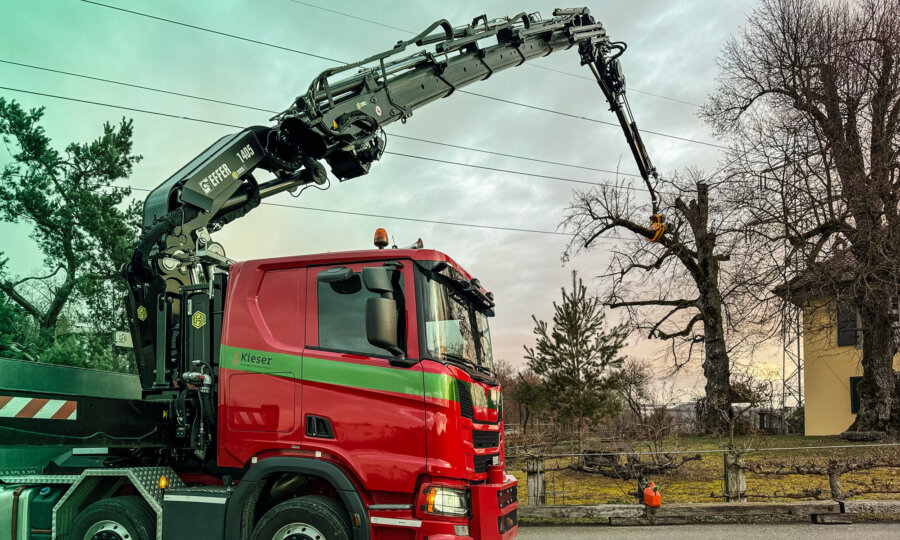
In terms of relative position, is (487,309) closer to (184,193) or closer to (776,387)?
(184,193)

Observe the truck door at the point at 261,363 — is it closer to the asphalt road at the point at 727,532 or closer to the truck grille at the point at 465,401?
the truck grille at the point at 465,401

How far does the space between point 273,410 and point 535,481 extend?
17.4 feet

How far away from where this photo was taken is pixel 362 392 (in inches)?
221

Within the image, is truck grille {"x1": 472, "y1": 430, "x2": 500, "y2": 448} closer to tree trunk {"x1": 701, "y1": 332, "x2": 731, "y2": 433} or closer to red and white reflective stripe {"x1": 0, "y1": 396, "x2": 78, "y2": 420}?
red and white reflective stripe {"x1": 0, "y1": 396, "x2": 78, "y2": 420}

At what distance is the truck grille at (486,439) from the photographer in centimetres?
586

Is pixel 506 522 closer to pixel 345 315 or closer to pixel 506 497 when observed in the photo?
pixel 506 497

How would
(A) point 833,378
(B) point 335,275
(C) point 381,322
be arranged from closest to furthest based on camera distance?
(C) point 381,322
(B) point 335,275
(A) point 833,378

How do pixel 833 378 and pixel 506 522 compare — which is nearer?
pixel 506 522

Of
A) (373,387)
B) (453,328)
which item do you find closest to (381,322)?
(373,387)

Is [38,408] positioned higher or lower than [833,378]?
higher

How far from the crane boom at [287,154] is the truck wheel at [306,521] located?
6.54 feet

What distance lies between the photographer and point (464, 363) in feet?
19.9

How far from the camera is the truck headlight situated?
5.37 m

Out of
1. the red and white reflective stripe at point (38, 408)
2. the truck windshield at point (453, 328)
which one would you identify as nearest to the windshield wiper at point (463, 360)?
the truck windshield at point (453, 328)
